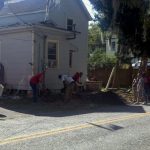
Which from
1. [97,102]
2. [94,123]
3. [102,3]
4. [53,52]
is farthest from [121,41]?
[94,123]

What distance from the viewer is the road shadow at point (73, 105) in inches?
696

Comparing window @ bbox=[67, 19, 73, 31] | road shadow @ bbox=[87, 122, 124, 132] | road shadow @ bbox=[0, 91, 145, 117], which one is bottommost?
road shadow @ bbox=[0, 91, 145, 117]

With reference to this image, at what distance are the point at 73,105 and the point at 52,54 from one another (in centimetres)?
597

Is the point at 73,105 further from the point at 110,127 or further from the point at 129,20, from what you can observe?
the point at 129,20

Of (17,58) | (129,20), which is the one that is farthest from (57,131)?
(129,20)

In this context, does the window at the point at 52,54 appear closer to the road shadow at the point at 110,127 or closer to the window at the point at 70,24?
the window at the point at 70,24

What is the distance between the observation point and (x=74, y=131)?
11930mm

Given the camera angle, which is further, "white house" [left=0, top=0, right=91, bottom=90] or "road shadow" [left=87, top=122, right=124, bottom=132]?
"white house" [left=0, top=0, right=91, bottom=90]

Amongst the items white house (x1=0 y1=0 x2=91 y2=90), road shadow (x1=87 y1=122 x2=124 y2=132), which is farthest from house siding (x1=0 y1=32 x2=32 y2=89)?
road shadow (x1=87 y1=122 x2=124 y2=132)

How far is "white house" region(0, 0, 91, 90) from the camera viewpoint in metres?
24.0

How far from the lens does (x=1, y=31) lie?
24703 millimetres

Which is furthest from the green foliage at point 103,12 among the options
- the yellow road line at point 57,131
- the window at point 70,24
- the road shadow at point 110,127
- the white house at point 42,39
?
the road shadow at point 110,127

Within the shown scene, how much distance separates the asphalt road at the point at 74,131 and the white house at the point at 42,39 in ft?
25.7

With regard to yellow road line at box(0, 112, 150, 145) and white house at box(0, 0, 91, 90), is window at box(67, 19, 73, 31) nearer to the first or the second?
white house at box(0, 0, 91, 90)
